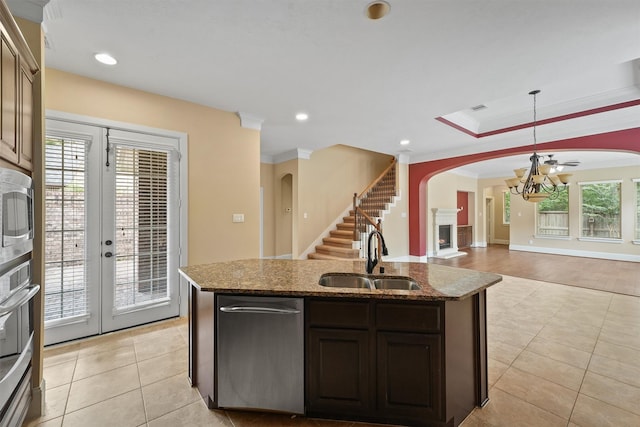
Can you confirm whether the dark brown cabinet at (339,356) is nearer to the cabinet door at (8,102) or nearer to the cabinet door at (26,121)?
the cabinet door at (8,102)

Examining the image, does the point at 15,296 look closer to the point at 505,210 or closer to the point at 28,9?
the point at 28,9

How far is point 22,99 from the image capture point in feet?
5.33

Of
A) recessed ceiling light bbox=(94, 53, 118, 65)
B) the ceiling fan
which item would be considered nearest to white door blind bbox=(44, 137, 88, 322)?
recessed ceiling light bbox=(94, 53, 118, 65)

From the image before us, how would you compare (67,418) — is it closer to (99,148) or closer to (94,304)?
A: (94,304)

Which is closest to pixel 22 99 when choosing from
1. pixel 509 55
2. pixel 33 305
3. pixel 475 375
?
pixel 33 305

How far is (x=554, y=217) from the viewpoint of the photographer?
883 cm

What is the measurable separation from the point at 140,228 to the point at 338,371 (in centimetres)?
279

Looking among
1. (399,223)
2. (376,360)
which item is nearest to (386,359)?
(376,360)

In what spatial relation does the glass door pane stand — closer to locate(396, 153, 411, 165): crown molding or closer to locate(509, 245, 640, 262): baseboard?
locate(396, 153, 411, 165): crown molding

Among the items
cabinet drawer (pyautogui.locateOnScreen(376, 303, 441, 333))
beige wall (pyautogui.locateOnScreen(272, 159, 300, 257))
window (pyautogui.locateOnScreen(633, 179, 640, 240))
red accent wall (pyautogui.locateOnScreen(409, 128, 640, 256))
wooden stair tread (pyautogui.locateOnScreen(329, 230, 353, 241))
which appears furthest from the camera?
window (pyautogui.locateOnScreen(633, 179, 640, 240))

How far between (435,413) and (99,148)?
152 inches

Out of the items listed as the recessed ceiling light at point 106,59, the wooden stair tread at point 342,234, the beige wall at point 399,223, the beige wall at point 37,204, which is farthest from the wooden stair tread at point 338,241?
the beige wall at point 37,204

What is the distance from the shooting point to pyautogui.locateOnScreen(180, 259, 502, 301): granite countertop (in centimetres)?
160

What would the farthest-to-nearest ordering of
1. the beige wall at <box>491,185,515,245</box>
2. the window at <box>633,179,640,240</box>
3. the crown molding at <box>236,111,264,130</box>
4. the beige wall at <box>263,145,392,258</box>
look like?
1. the beige wall at <box>491,185,515,245</box>
2. the window at <box>633,179,640,240</box>
3. the beige wall at <box>263,145,392,258</box>
4. the crown molding at <box>236,111,264,130</box>
